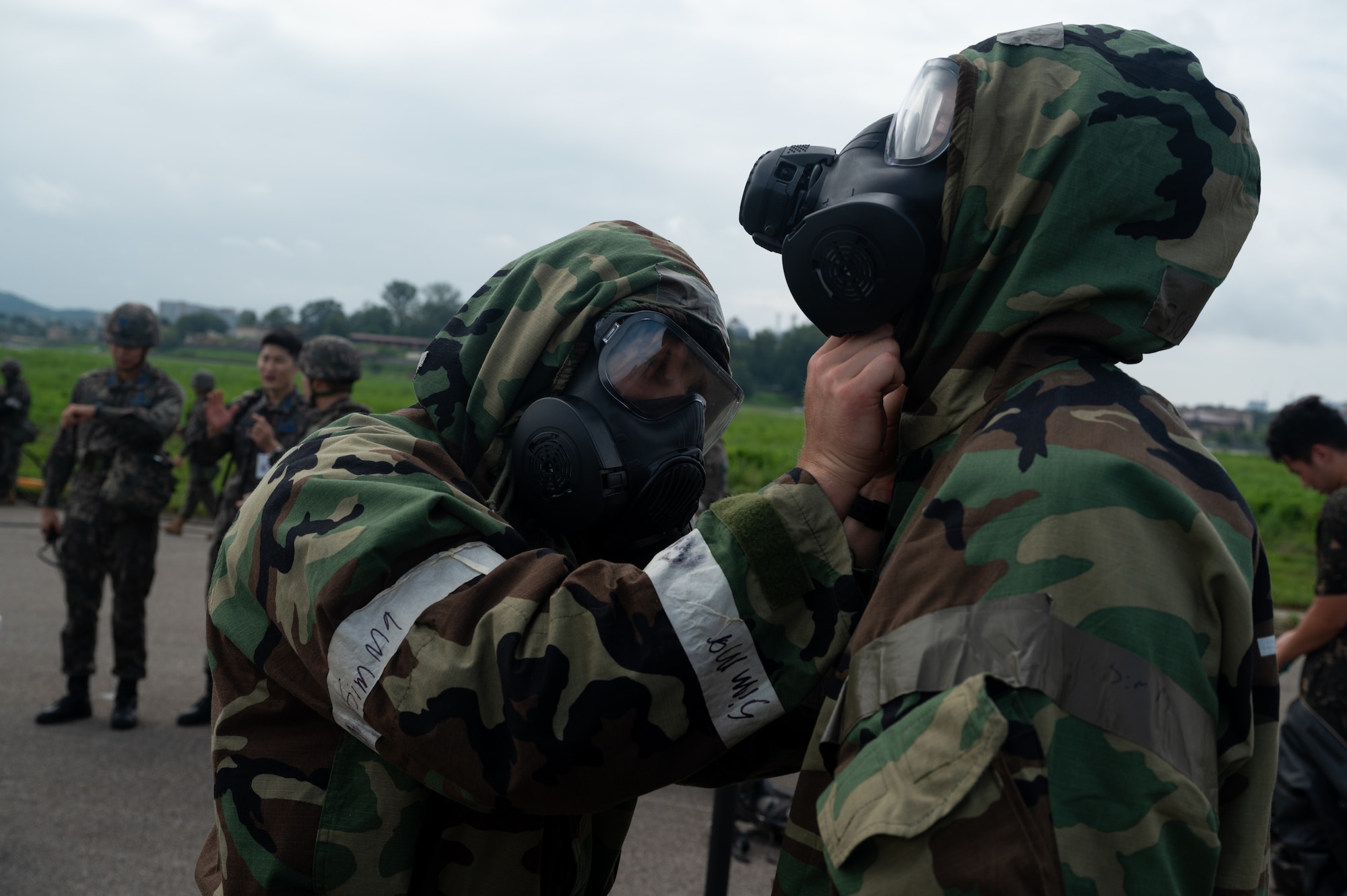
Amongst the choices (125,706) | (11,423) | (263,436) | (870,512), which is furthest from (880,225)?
(11,423)

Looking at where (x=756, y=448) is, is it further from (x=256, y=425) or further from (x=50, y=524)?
(x=256, y=425)

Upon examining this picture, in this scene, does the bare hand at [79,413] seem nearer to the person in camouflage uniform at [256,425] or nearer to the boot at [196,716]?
the person in camouflage uniform at [256,425]

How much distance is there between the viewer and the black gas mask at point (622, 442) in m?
1.83

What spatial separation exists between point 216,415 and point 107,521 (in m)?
1.02

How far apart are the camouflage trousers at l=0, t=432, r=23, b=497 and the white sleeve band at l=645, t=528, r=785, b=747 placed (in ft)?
44.9

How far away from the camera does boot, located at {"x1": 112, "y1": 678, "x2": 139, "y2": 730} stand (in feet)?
19.1

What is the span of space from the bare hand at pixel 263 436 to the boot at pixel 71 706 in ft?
5.57

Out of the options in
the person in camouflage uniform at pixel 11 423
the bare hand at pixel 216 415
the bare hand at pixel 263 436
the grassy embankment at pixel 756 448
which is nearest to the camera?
the bare hand at pixel 263 436

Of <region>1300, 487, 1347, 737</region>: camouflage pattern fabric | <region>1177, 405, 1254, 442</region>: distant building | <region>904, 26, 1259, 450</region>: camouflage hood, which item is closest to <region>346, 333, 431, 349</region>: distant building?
<region>1300, 487, 1347, 737</region>: camouflage pattern fabric

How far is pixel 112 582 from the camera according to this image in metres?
6.13

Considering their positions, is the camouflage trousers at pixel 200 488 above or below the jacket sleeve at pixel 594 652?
below

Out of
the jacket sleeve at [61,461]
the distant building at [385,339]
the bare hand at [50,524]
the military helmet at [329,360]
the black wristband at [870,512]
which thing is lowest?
the bare hand at [50,524]

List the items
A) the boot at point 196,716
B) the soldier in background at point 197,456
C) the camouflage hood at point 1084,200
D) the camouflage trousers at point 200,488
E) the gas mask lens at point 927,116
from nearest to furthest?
1. the camouflage hood at point 1084,200
2. the gas mask lens at point 927,116
3. the boot at point 196,716
4. the soldier in background at point 197,456
5. the camouflage trousers at point 200,488

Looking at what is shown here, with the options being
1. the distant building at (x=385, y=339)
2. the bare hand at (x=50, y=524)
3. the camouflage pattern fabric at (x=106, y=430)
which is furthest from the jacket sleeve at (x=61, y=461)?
the distant building at (x=385, y=339)
